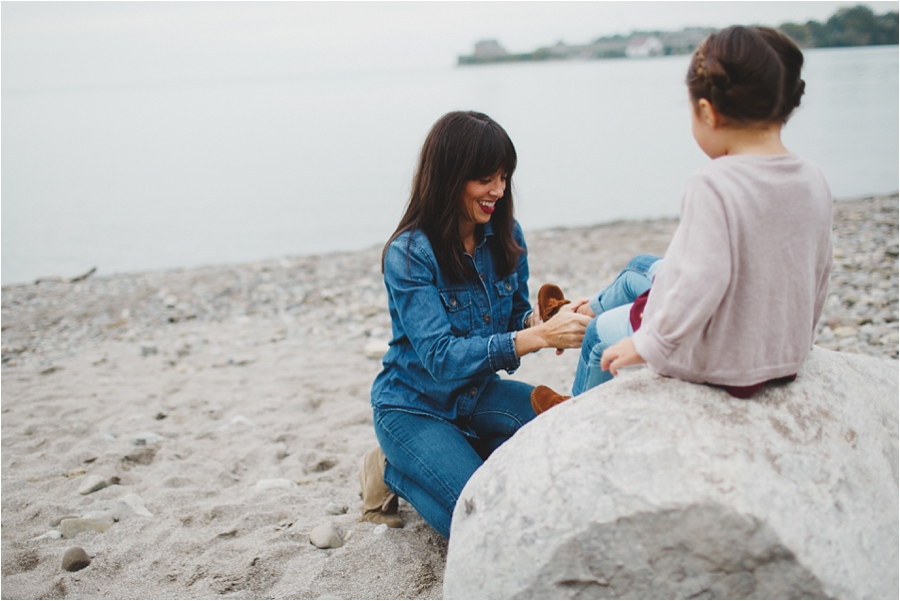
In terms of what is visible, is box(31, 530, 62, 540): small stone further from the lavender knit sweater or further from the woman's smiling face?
the lavender knit sweater

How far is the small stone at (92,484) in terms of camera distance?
450 centimetres

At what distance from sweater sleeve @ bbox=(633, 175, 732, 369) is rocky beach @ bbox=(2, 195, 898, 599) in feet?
5.78

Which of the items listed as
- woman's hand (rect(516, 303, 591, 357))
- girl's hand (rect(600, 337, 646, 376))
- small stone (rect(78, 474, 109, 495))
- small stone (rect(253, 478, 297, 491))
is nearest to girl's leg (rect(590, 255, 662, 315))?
woman's hand (rect(516, 303, 591, 357))

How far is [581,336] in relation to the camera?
10.9 ft

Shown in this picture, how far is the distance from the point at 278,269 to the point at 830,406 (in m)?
9.47

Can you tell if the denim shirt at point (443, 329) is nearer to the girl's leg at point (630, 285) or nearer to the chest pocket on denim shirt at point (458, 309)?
the chest pocket on denim shirt at point (458, 309)

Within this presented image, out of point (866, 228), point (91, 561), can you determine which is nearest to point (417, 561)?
point (91, 561)

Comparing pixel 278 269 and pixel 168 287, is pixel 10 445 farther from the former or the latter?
pixel 278 269

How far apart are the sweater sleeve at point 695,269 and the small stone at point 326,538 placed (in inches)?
87.4

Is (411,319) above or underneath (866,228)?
above

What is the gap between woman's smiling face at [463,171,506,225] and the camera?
11.8 feet

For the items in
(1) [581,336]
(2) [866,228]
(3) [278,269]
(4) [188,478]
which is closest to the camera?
(1) [581,336]

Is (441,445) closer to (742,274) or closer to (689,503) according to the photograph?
(689,503)

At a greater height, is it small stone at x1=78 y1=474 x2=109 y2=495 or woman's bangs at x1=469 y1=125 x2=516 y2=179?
woman's bangs at x1=469 y1=125 x2=516 y2=179
